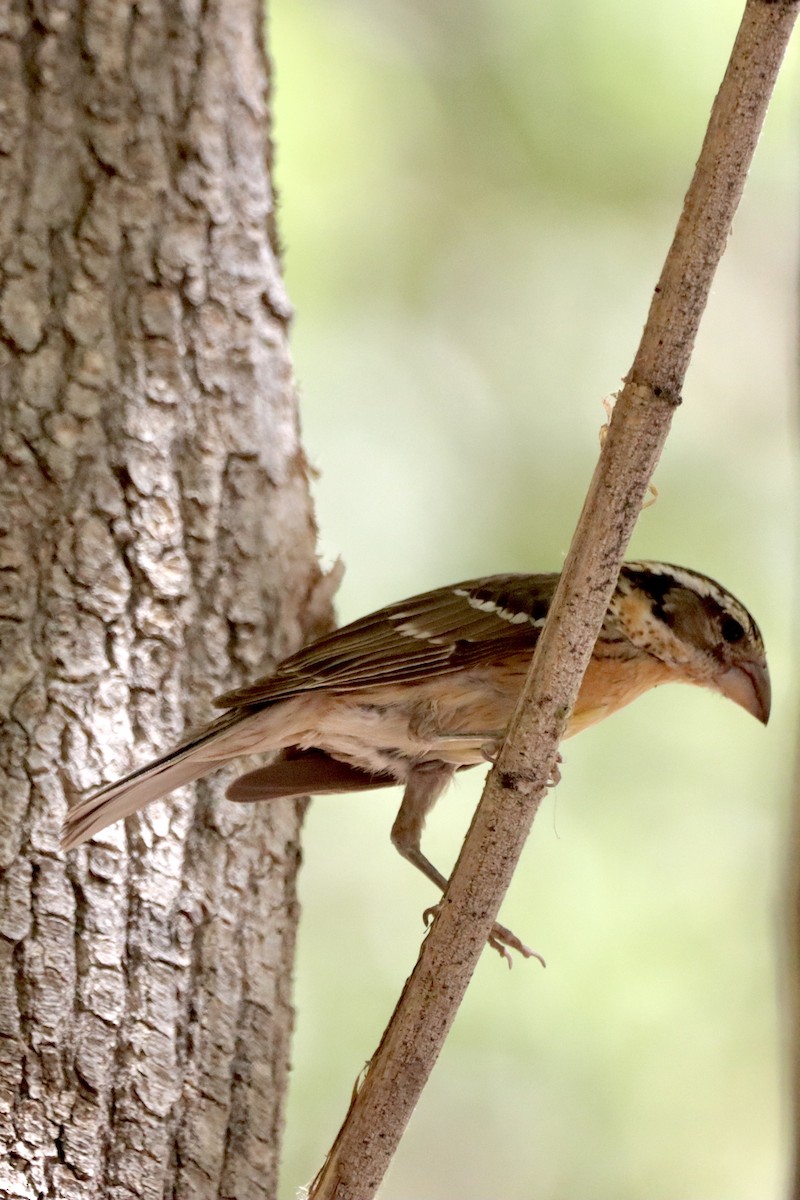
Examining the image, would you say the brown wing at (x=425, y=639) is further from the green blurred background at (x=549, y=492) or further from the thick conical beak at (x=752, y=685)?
the green blurred background at (x=549, y=492)

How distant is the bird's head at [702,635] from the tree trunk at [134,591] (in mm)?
942

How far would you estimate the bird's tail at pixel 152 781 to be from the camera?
2727 millimetres

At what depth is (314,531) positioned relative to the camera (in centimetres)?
363

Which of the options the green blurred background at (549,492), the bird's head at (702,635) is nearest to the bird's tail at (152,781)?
the bird's head at (702,635)

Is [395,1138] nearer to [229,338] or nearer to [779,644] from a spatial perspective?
[229,338]

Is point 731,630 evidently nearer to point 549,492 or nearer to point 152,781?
point 152,781

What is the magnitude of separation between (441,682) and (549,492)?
2803 millimetres

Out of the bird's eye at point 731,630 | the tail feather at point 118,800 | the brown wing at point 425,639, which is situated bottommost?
the tail feather at point 118,800

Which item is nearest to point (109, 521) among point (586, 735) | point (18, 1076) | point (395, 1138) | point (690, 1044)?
point (18, 1076)

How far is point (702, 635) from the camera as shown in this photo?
11.7ft

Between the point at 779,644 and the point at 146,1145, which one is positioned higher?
the point at 779,644

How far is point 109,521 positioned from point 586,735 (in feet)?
10.4

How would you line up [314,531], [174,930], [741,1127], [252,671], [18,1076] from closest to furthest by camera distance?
[18,1076], [174,930], [252,671], [314,531], [741,1127]

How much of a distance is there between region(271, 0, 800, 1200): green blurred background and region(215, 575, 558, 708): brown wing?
5.94ft
